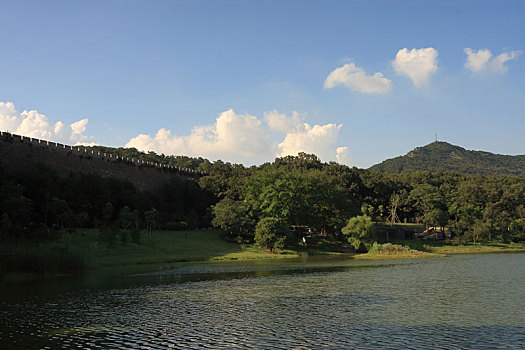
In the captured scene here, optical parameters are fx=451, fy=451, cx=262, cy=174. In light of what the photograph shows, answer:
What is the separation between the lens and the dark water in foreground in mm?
16141

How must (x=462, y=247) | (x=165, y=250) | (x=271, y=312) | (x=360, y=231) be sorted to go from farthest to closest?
(x=462, y=247), (x=360, y=231), (x=165, y=250), (x=271, y=312)

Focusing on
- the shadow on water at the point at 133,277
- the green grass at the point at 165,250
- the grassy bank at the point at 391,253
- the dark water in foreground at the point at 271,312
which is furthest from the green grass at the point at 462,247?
the shadow on water at the point at 133,277

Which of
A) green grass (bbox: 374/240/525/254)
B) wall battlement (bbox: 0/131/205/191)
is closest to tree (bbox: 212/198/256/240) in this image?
wall battlement (bbox: 0/131/205/191)

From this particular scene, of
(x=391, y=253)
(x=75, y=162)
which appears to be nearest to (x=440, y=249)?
(x=391, y=253)

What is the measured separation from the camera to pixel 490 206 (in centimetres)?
8381

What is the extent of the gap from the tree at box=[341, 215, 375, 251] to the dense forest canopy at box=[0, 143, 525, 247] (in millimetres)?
7396

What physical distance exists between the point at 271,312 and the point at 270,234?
4029 centimetres

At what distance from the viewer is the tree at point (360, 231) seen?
214 ft

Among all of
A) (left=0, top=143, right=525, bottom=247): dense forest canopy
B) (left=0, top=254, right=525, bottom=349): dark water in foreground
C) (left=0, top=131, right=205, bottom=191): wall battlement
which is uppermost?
(left=0, top=131, right=205, bottom=191): wall battlement

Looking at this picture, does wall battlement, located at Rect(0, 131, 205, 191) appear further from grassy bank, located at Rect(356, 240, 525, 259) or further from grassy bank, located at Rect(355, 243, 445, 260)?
grassy bank, located at Rect(356, 240, 525, 259)

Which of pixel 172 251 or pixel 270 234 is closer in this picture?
pixel 172 251

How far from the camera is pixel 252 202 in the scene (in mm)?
72125

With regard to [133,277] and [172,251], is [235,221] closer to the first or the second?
[172,251]

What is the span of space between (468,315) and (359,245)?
47.2 m
